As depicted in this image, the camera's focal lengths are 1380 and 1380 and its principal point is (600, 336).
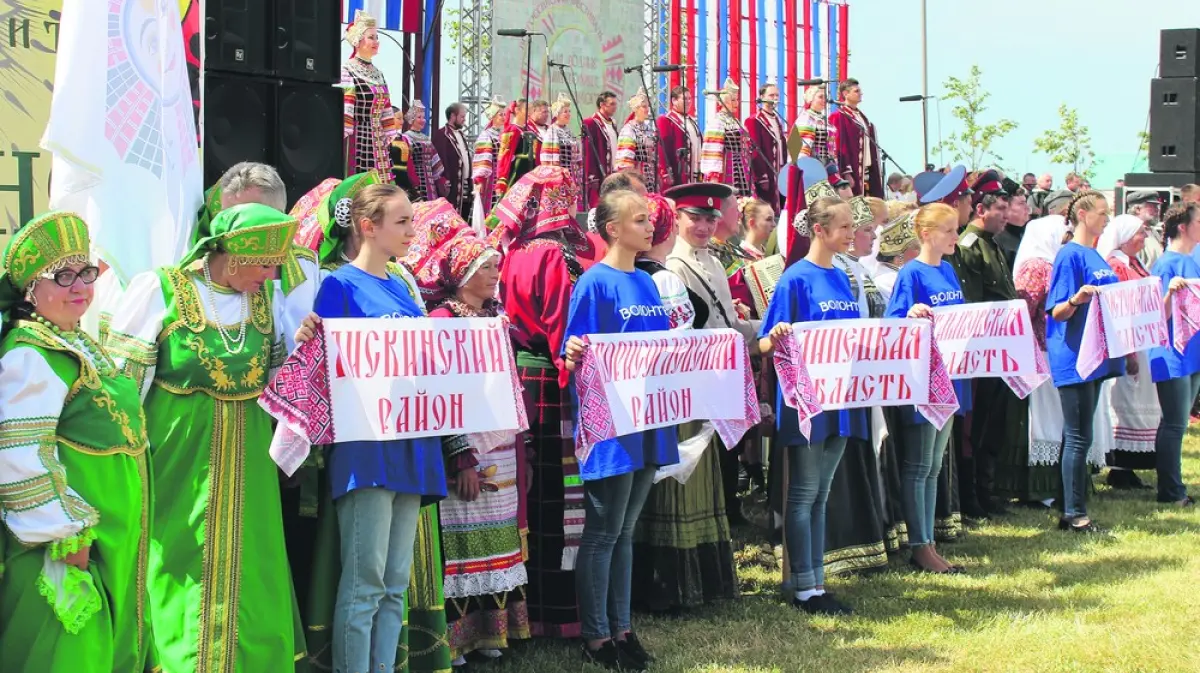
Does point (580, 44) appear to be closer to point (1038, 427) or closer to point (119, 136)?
point (1038, 427)

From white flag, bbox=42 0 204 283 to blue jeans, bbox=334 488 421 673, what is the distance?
1.10 metres

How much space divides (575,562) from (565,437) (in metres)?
0.57

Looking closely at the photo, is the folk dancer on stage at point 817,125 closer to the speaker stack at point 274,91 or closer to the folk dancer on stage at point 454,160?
the folk dancer on stage at point 454,160

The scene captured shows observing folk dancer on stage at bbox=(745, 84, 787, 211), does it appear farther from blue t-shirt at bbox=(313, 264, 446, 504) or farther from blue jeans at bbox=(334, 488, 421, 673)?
blue jeans at bbox=(334, 488, 421, 673)

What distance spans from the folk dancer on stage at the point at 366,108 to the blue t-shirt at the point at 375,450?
650 cm

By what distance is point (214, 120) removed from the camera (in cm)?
671

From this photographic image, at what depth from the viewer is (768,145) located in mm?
16281

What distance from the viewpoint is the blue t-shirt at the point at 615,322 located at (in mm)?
5500

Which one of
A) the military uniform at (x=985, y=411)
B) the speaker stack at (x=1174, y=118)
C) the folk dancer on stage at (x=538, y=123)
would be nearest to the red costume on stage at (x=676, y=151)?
the folk dancer on stage at (x=538, y=123)

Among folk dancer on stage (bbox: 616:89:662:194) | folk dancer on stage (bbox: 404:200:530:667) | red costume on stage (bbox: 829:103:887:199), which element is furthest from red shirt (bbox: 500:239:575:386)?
red costume on stage (bbox: 829:103:887:199)

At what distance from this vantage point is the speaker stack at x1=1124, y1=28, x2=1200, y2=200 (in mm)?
15250

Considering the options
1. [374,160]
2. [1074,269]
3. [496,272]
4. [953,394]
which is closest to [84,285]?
[496,272]

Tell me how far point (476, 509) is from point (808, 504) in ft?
5.79

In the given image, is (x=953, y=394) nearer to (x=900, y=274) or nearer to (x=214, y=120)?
(x=900, y=274)
